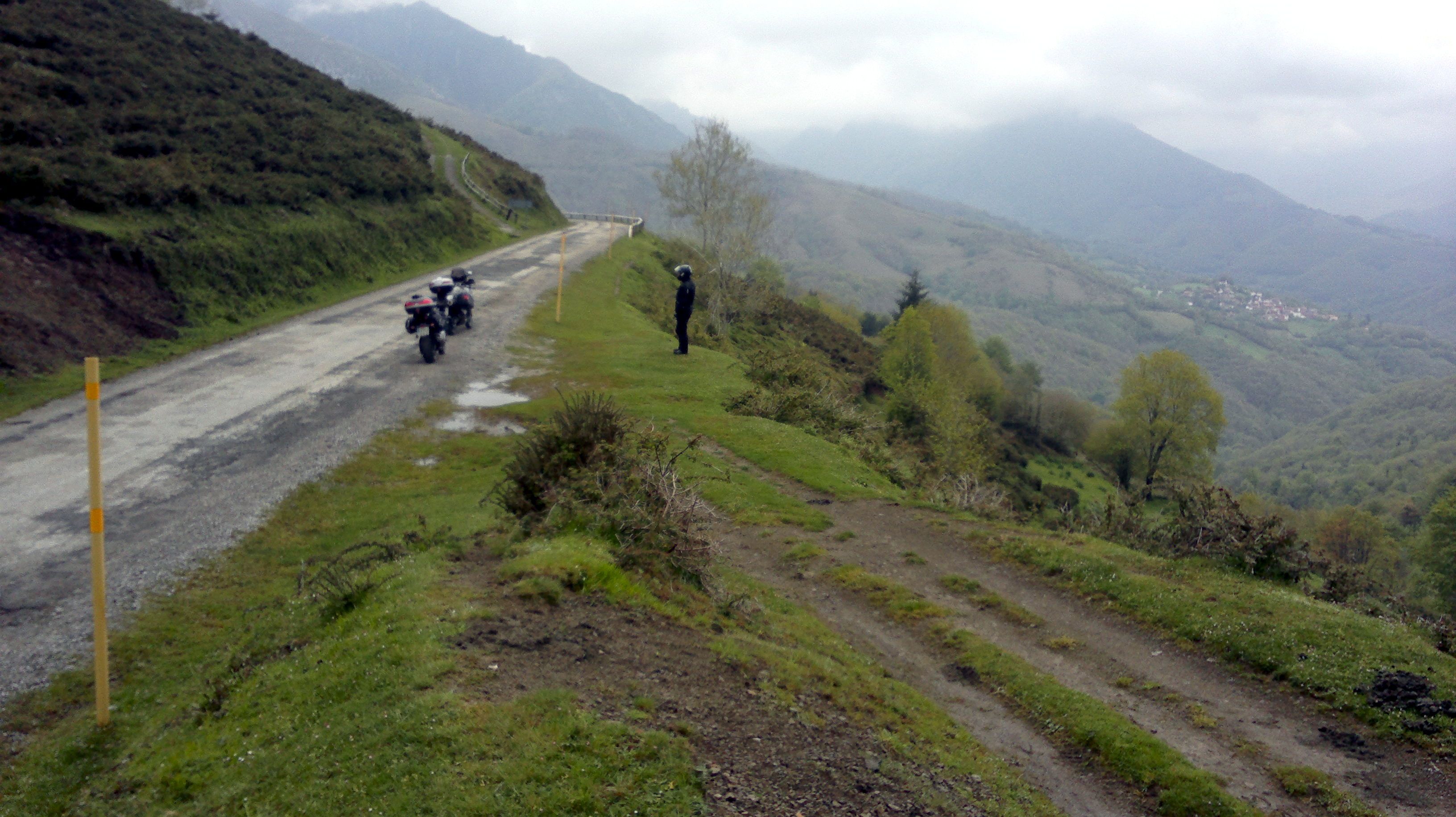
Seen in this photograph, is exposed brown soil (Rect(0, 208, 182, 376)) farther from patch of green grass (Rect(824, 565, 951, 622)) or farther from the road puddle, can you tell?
patch of green grass (Rect(824, 565, 951, 622))

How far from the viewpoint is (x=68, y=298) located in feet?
58.1

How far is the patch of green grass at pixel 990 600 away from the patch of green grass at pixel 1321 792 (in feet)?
11.5

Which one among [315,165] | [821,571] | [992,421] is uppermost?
[315,165]

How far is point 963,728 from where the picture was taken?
750 centimetres

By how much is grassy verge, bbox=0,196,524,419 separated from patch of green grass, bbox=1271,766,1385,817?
744 inches

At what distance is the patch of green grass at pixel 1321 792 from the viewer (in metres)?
6.15

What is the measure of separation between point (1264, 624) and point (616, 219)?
241 ft

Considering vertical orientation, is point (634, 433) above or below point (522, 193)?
below

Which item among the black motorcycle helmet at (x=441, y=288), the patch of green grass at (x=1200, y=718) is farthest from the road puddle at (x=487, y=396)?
the patch of green grass at (x=1200, y=718)

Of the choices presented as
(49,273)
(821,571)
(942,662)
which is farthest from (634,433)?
(49,273)

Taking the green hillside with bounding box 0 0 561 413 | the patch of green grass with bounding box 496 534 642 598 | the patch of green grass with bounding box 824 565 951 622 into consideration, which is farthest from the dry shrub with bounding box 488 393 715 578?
the green hillside with bounding box 0 0 561 413

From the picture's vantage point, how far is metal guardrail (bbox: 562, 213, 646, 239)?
69500 millimetres

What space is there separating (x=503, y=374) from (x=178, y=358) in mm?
7392

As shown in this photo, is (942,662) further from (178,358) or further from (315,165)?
(315,165)
